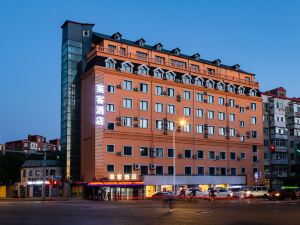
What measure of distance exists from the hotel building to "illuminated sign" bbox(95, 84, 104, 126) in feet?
0.49

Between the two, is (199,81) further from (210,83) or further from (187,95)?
(187,95)

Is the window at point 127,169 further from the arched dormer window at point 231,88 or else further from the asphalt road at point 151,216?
the asphalt road at point 151,216

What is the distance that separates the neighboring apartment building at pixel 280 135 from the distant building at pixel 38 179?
4341 cm

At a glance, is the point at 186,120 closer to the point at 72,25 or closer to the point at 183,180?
the point at 183,180

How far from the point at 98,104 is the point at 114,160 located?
28.9 ft

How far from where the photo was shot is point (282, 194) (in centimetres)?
5697

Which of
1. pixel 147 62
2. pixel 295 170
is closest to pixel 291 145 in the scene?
pixel 295 170

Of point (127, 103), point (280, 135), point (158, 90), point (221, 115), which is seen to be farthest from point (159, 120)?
point (280, 135)

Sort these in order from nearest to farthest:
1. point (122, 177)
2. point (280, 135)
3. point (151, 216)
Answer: point (151, 216)
point (122, 177)
point (280, 135)

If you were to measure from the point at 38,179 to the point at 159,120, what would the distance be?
88.6 feet

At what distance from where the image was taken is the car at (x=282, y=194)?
56.6 m

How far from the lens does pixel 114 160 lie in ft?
228

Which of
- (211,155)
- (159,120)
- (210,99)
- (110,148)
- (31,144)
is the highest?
(210,99)

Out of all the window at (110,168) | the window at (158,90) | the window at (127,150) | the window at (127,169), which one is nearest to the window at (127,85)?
the window at (158,90)
